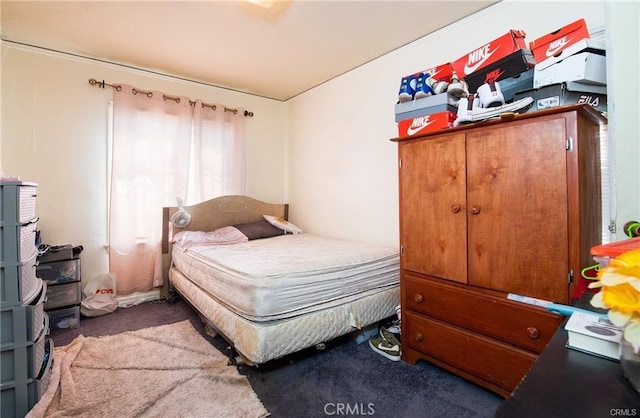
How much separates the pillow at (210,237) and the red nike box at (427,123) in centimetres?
205

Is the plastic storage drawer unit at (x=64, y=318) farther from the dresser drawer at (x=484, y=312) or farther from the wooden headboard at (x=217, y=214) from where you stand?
the dresser drawer at (x=484, y=312)

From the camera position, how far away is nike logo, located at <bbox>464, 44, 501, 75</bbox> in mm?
1774

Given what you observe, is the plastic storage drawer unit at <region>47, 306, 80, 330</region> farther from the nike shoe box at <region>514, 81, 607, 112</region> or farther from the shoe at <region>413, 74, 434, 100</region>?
the nike shoe box at <region>514, 81, 607, 112</region>

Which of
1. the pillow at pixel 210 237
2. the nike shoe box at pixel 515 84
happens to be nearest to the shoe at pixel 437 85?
the nike shoe box at pixel 515 84

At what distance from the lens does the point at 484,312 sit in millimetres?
1600

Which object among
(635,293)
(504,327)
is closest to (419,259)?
(504,327)

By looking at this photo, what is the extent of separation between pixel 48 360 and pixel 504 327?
8.38ft

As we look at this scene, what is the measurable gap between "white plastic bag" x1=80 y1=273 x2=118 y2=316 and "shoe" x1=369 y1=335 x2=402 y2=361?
247 centimetres

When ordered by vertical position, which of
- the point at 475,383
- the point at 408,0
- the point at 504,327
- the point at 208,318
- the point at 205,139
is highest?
the point at 408,0

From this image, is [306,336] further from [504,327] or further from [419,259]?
[504,327]

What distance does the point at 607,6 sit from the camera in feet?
4.38

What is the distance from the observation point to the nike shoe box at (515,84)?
1585mm

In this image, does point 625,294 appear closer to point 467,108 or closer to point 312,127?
point 467,108

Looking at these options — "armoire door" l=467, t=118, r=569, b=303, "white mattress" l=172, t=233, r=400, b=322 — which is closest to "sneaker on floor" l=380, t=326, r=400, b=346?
"white mattress" l=172, t=233, r=400, b=322
